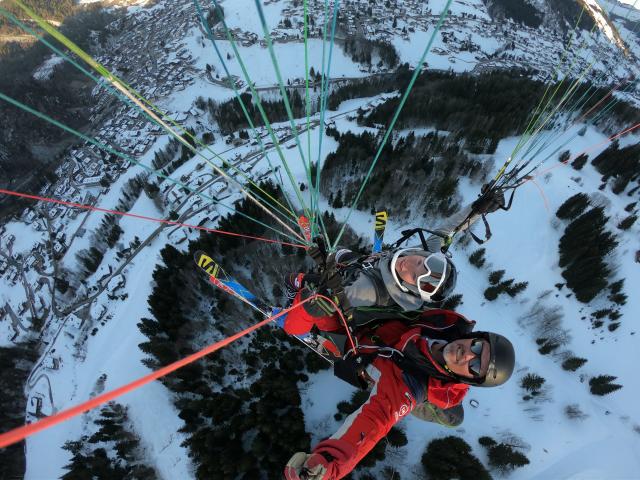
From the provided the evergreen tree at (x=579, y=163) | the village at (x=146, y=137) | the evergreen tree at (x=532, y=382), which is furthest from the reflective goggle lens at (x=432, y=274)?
the evergreen tree at (x=579, y=163)

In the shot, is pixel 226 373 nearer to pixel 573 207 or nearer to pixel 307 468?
pixel 307 468

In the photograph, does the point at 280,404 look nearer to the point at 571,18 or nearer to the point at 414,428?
the point at 414,428

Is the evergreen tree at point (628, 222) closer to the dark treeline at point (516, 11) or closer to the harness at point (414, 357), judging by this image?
the harness at point (414, 357)

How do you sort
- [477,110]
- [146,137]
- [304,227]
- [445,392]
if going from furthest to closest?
[146,137], [477,110], [304,227], [445,392]

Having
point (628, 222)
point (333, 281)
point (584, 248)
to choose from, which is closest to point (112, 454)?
point (333, 281)

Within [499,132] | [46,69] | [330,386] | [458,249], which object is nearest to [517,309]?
[458,249]

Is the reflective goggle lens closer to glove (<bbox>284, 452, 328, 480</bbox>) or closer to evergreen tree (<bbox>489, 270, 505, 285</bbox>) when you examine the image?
glove (<bbox>284, 452, 328, 480</bbox>)
